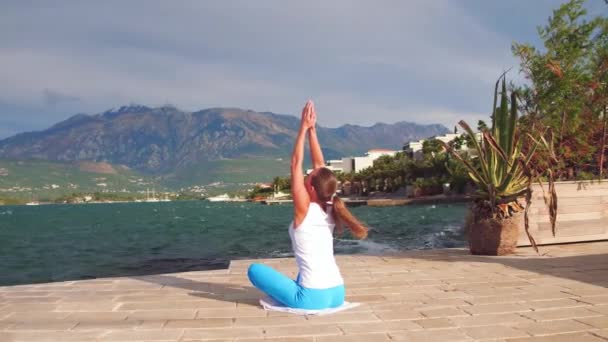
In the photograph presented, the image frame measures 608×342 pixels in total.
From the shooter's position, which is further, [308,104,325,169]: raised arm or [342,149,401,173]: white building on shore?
[342,149,401,173]: white building on shore

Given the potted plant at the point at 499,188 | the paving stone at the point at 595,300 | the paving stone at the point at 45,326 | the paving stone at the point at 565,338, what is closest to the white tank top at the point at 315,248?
the paving stone at the point at 565,338

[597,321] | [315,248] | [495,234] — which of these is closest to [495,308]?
[597,321]

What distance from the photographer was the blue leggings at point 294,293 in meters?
4.42

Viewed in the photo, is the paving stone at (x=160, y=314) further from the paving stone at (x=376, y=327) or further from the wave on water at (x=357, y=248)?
the wave on water at (x=357, y=248)

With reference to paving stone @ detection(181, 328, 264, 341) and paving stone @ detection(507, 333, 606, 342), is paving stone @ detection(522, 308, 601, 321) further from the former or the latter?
paving stone @ detection(181, 328, 264, 341)

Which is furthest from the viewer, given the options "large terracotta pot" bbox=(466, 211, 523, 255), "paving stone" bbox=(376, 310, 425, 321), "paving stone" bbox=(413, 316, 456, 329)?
"large terracotta pot" bbox=(466, 211, 523, 255)

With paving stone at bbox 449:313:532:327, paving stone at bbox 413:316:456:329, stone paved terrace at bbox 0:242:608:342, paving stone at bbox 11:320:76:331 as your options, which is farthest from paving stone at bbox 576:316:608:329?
paving stone at bbox 11:320:76:331

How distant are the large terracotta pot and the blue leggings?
13.5 feet

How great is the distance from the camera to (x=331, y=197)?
14.5ft

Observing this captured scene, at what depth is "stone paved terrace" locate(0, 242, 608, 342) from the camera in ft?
12.6

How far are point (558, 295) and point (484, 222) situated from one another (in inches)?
116

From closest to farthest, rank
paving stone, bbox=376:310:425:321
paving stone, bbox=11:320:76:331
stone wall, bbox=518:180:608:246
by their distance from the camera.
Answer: paving stone, bbox=11:320:76:331
paving stone, bbox=376:310:425:321
stone wall, bbox=518:180:608:246

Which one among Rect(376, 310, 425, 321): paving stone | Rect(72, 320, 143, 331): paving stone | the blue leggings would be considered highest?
the blue leggings

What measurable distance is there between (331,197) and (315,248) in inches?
17.7
